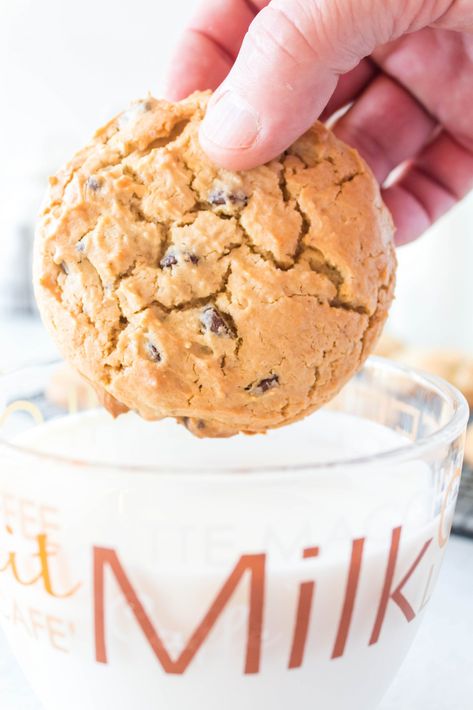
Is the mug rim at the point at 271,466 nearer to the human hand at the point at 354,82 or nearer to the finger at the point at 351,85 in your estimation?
the human hand at the point at 354,82

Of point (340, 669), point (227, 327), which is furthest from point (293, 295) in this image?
point (340, 669)

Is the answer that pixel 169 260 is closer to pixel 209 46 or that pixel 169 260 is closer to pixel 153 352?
pixel 153 352

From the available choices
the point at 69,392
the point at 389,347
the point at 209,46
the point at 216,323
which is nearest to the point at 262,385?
the point at 216,323

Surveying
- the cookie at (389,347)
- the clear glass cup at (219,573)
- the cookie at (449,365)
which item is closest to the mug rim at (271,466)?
the clear glass cup at (219,573)

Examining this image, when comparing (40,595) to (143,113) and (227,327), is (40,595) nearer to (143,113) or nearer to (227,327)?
(227,327)

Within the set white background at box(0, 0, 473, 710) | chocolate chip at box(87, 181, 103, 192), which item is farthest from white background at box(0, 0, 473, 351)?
chocolate chip at box(87, 181, 103, 192)

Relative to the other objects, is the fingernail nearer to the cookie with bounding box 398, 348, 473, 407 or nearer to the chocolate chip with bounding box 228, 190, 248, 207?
the chocolate chip with bounding box 228, 190, 248, 207
